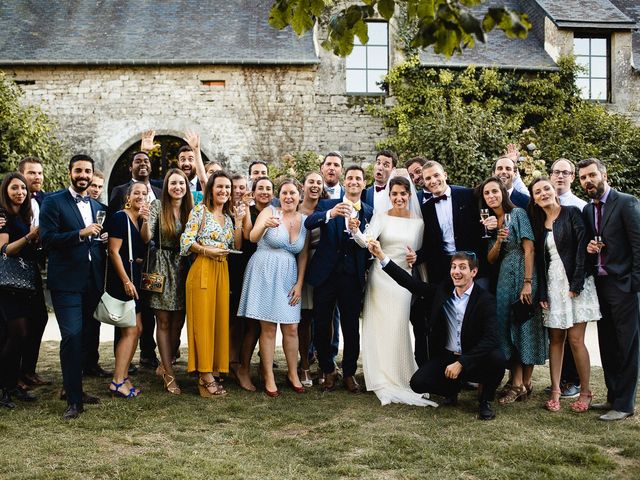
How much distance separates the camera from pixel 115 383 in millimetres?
6109

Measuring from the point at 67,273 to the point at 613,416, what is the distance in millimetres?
4529

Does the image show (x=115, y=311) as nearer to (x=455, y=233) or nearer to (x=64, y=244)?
(x=64, y=244)

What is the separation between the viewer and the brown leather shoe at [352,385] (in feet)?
21.0

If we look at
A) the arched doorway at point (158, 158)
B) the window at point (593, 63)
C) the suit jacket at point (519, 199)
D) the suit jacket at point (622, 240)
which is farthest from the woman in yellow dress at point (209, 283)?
the window at point (593, 63)

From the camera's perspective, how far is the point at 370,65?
613 inches

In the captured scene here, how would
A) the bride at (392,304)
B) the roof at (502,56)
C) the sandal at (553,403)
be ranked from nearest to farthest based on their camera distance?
the sandal at (553,403)
the bride at (392,304)
the roof at (502,56)

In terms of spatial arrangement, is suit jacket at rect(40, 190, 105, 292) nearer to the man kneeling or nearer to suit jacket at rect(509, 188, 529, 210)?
the man kneeling

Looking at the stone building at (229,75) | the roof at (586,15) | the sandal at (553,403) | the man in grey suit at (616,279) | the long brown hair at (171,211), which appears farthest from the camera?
the roof at (586,15)

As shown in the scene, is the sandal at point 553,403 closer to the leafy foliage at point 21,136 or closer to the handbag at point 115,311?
the handbag at point 115,311

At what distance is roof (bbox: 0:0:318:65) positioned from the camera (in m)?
14.7

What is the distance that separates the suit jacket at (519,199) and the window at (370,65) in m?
9.30

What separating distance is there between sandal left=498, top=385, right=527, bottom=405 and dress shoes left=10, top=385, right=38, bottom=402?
411 centimetres

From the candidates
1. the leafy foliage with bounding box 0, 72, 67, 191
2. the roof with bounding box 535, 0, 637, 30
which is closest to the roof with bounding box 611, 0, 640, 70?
the roof with bounding box 535, 0, 637, 30

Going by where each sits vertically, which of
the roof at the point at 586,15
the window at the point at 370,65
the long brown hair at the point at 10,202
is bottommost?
the long brown hair at the point at 10,202
